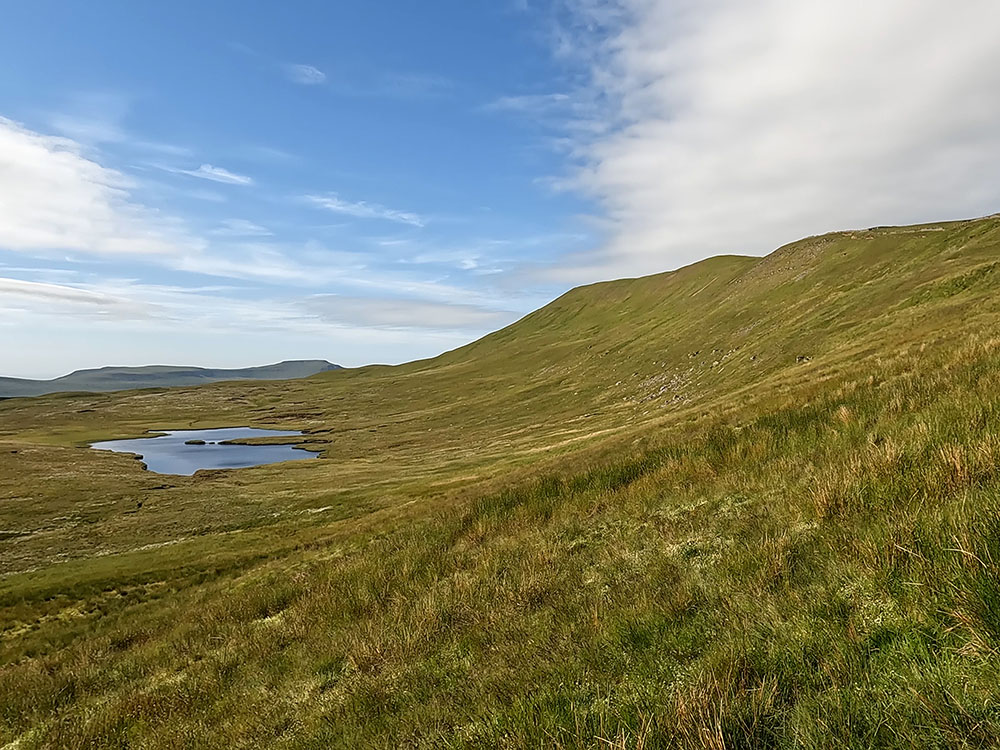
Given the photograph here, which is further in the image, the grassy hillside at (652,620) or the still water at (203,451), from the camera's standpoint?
the still water at (203,451)

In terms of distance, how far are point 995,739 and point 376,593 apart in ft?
34.7

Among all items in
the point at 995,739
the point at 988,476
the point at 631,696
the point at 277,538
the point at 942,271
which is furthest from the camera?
the point at 942,271

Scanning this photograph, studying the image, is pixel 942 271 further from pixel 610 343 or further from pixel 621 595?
pixel 610 343

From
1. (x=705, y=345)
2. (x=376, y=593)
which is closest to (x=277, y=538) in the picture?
(x=376, y=593)

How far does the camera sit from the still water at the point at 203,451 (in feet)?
377

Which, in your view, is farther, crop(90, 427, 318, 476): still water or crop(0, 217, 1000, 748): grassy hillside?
crop(90, 427, 318, 476): still water

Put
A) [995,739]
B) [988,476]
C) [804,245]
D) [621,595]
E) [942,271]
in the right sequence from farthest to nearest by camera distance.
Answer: [804,245]
[942,271]
[621,595]
[988,476]
[995,739]

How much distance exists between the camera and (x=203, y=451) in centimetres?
13788

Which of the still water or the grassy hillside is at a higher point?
the grassy hillside

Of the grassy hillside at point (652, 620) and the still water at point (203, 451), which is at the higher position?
the grassy hillside at point (652, 620)

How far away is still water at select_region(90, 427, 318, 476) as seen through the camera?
4525 inches

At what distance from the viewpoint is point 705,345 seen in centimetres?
10838

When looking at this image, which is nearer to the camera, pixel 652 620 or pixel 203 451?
pixel 652 620

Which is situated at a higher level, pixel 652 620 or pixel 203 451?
pixel 652 620
